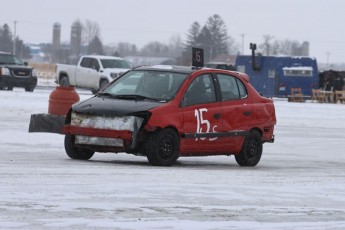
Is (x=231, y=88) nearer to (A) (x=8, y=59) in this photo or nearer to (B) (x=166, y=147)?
(B) (x=166, y=147)

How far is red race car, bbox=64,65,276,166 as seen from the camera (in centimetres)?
1571

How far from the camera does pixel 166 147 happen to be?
52.0 feet

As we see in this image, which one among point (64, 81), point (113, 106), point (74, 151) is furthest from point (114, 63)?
point (113, 106)

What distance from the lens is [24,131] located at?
874 inches

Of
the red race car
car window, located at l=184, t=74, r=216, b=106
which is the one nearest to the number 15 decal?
the red race car

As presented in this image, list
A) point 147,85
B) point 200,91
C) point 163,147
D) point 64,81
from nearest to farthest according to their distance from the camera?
point 163,147 < point 147,85 < point 200,91 < point 64,81

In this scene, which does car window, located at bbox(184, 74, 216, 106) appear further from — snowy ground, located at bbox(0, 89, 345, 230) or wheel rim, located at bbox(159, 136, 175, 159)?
snowy ground, located at bbox(0, 89, 345, 230)

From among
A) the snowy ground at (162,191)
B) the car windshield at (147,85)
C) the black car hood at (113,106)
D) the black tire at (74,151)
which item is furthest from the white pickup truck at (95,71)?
the black car hood at (113,106)

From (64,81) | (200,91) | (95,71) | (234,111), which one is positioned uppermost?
(200,91)

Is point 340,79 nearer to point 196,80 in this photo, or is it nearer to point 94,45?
point 196,80

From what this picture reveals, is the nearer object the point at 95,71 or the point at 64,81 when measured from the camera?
the point at 95,71

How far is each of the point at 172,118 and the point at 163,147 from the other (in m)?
0.45

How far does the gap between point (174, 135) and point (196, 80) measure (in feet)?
4.09

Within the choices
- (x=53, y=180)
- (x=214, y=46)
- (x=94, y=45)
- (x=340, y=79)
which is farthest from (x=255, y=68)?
(x=94, y=45)
